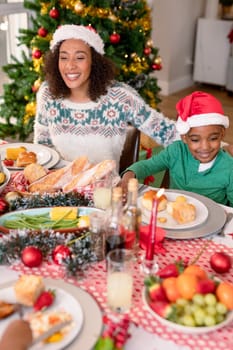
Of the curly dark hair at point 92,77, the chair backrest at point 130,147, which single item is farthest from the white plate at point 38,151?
the chair backrest at point 130,147

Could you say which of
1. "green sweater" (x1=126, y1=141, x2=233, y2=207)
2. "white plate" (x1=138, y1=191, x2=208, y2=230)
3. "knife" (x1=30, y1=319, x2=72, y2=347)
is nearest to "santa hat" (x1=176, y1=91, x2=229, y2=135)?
"green sweater" (x1=126, y1=141, x2=233, y2=207)

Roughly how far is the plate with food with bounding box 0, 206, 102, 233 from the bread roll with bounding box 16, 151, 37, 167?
423 millimetres

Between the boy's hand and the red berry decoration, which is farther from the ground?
the boy's hand

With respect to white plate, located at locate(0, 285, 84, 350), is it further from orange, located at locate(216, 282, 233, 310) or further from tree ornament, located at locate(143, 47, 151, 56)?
tree ornament, located at locate(143, 47, 151, 56)

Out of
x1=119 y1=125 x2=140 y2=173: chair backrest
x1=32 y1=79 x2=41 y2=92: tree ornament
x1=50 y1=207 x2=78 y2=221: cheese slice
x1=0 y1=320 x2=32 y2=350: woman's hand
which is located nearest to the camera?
x1=0 y1=320 x2=32 y2=350: woman's hand

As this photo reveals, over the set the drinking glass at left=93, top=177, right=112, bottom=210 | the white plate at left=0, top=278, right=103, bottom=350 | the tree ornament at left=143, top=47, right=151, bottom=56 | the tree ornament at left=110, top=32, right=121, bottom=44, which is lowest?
the white plate at left=0, top=278, right=103, bottom=350

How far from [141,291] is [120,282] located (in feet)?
0.33

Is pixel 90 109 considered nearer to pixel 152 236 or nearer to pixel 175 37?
pixel 152 236

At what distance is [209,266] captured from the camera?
1219 millimetres

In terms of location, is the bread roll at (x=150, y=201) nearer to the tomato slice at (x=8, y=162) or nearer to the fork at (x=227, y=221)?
the fork at (x=227, y=221)

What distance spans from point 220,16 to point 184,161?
4.58 meters

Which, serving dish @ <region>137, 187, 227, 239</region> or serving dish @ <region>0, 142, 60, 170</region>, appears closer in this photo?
serving dish @ <region>137, 187, 227, 239</region>

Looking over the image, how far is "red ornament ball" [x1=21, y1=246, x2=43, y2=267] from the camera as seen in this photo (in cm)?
117

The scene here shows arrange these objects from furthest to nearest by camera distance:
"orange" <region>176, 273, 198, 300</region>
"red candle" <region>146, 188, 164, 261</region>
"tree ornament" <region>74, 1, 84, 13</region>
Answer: "tree ornament" <region>74, 1, 84, 13</region> → "red candle" <region>146, 188, 164, 261</region> → "orange" <region>176, 273, 198, 300</region>
